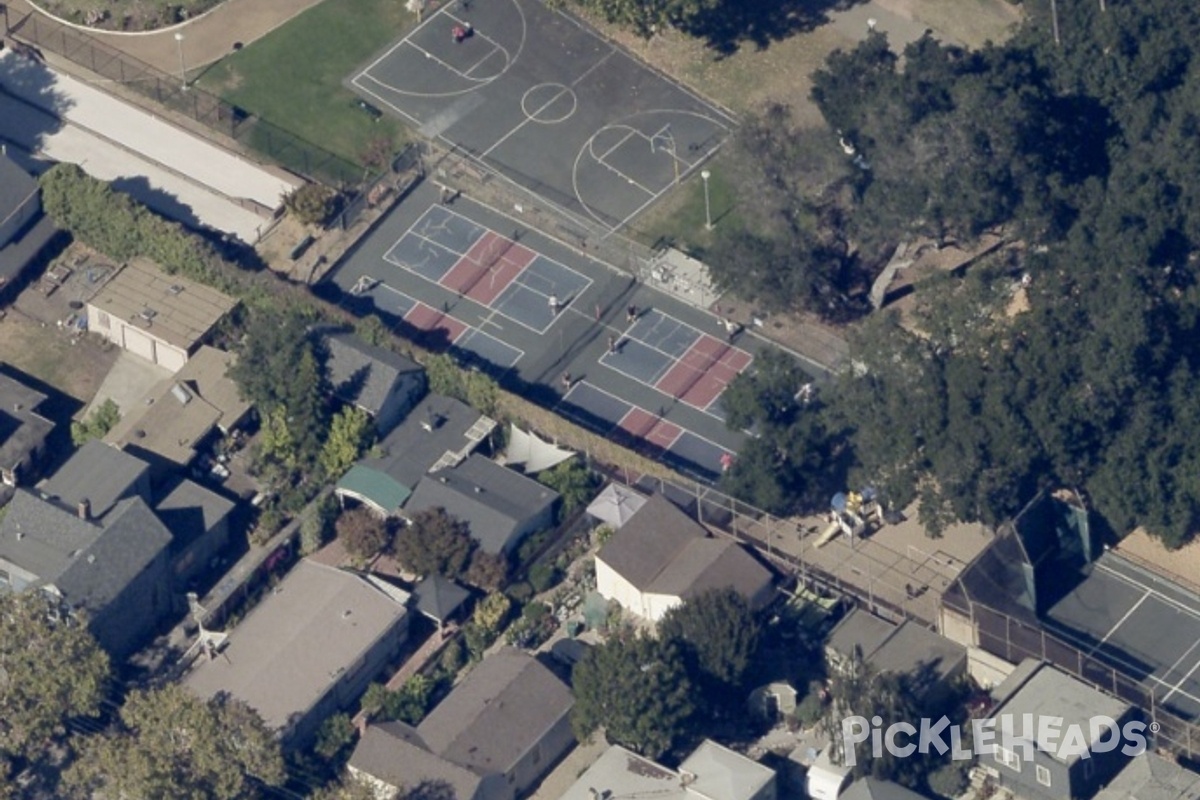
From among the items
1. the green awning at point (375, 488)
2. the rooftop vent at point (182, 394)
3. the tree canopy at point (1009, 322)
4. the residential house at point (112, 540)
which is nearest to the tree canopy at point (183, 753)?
the residential house at point (112, 540)

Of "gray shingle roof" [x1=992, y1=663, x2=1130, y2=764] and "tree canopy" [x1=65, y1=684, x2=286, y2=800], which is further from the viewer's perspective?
"gray shingle roof" [x1=992, y1=663, x2=1130, y2=764]

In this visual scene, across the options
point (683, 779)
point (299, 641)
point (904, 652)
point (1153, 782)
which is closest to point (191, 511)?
point (299, 641)

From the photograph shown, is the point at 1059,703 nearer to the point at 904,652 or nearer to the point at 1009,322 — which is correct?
the point at 904,652

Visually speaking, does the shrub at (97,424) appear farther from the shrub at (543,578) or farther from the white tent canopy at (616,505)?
the white tent canopy at (616,505)

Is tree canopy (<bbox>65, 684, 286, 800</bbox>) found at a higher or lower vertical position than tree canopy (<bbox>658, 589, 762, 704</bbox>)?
higher

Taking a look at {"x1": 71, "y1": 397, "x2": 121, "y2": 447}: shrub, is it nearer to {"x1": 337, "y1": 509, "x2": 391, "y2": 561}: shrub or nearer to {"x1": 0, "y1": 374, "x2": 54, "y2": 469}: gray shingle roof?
{"x1": 0, "y1": 374, "x2": 54, "y2": 469}: gray shingle roof

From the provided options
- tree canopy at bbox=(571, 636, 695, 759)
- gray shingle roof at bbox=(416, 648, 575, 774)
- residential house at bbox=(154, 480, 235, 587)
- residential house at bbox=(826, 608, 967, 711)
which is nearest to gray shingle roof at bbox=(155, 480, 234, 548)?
residential house at bbox=(154, 480, 235, 587)
